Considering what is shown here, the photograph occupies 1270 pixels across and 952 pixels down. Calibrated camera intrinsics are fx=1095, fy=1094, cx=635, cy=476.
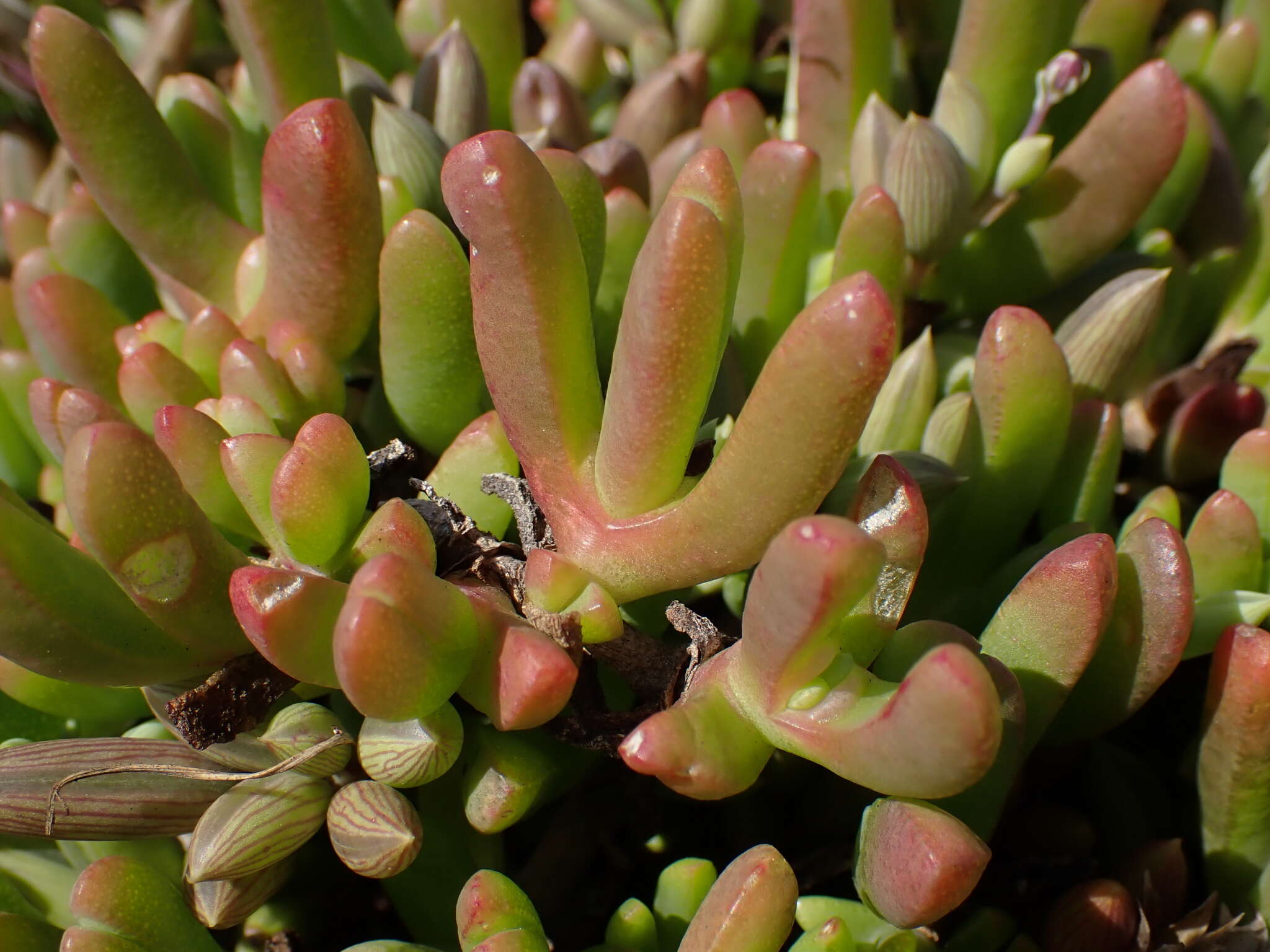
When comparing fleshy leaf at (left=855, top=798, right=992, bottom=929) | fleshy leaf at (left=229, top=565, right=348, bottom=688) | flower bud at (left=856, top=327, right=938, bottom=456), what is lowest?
fleshy leaf at (left=855, top=798, right=992, bottom=929)

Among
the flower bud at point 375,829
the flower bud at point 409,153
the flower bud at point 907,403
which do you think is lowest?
the flower bud at point 375,829

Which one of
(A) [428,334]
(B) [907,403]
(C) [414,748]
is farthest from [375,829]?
(B) [907,403]

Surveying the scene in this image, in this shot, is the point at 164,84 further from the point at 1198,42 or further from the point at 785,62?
the point at 1198,42

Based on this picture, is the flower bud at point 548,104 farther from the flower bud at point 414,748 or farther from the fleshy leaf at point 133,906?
the fleshy leaf at point 133,906

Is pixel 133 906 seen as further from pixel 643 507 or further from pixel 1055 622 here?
pixel 1055 622

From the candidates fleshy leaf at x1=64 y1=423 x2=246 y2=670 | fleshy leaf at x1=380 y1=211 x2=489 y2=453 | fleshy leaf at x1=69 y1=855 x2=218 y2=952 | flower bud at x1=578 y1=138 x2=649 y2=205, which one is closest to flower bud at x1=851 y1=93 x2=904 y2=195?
flower bud at x1=578 y1=138 x2=649 y2=205

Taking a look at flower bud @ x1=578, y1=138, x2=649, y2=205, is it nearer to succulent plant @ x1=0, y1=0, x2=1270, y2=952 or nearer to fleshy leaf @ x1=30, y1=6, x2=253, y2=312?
succulent plant @ x1=0, y1=0, x2=1270, y2=952

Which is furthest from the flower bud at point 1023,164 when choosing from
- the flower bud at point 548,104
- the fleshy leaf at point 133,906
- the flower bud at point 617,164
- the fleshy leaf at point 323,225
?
the fleshy leaf at point 133,906

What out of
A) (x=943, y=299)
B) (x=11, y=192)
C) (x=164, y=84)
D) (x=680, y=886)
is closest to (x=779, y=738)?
(x=680, y=886)
